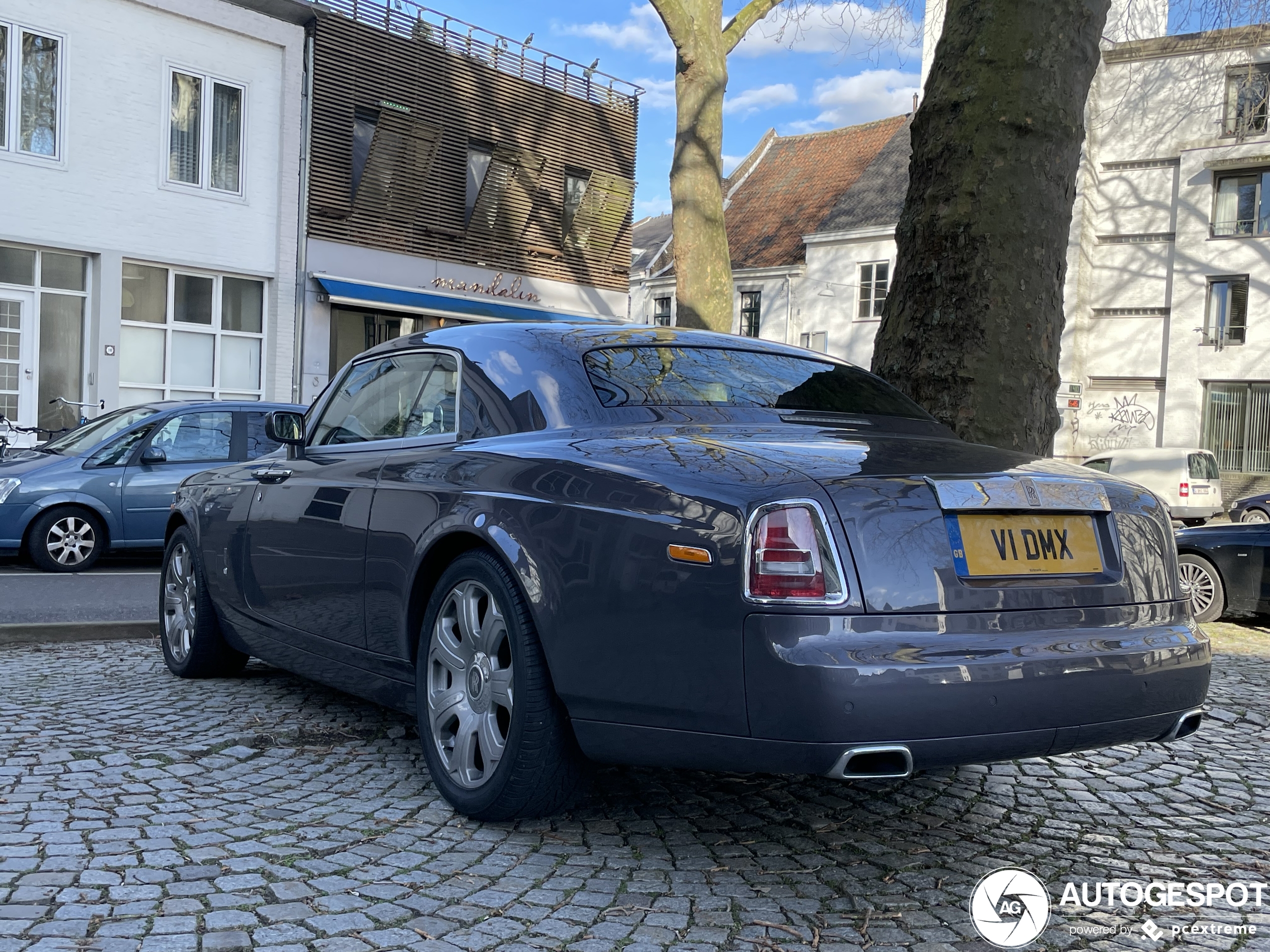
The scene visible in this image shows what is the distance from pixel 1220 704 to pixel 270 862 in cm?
478

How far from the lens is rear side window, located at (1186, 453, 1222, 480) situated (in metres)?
24.0

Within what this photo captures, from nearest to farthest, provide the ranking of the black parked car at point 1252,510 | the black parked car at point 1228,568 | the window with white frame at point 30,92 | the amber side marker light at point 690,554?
the amber side marker light at point 690,554 < the black parked car at point 1228,568 < the black parked car at point 1252,510 < the window with white frame at point 30,92

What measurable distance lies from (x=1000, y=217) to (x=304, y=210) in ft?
57.0

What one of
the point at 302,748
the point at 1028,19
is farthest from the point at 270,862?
the point at 1028,19

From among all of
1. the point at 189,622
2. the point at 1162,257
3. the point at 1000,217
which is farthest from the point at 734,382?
the point at 1162,257

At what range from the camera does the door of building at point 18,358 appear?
1833cm

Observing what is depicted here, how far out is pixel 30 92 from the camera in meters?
18.1

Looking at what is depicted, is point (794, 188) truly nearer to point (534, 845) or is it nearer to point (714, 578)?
point (534, 845)

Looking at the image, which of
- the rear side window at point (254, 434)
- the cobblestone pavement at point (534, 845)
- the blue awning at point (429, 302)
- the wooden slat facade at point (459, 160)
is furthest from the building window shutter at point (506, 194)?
the cobblestone pavement at point (534, 845)

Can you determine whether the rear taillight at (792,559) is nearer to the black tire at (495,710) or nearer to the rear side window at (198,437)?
the black tire at (495,710)

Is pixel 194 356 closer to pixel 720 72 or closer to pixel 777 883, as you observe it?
pixel 720 72

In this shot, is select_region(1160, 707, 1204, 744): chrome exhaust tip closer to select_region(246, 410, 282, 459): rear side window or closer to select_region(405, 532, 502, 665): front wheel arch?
select_region(405, 532, 502, 665): front wheel arch

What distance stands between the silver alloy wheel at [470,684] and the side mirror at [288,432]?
1518 millimetres

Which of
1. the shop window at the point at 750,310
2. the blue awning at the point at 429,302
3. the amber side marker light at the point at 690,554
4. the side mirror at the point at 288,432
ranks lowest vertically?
the amber side marker light at the point at 690,554
